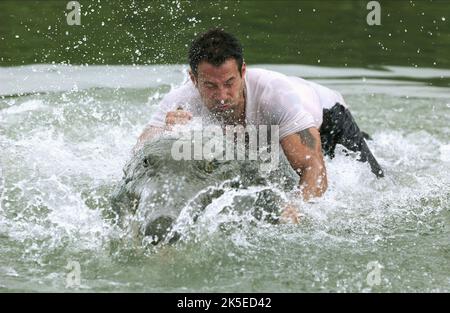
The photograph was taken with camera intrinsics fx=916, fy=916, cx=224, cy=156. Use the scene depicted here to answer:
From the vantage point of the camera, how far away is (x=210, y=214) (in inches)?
216

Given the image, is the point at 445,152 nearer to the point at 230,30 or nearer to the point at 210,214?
the point at 210,214

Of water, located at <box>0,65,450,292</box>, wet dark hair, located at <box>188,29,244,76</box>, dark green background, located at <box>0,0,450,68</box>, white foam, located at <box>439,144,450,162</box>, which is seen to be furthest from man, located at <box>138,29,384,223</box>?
dark green background, located at <box>0,0,450,68</box>

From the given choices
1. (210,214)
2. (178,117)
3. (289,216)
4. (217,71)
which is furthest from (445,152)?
(210,214)

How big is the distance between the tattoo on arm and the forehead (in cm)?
62

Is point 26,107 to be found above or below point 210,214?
above

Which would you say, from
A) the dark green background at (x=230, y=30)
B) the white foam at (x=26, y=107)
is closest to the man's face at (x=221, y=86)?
the white foam at (x=26, y=107)

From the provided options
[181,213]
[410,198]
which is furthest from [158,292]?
[410,198]

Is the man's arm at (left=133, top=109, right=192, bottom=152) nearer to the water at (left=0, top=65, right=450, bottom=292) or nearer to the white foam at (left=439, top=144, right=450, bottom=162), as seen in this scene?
the water at (left=0, top=65, right=450, bottom=292)

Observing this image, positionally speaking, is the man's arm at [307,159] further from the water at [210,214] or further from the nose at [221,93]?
the nose at [221,93]

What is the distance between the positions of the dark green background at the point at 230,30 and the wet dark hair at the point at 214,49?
12.8 ft

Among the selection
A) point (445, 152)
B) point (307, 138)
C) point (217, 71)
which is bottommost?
point (445, 152)

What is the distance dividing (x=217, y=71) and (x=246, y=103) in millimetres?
439

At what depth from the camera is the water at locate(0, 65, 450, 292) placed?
5.27 m

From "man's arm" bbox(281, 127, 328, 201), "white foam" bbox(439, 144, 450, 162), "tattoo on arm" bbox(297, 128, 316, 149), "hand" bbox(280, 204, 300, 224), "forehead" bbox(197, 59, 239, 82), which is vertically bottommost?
"white foam" bbox(439, 144, 450, 162)
